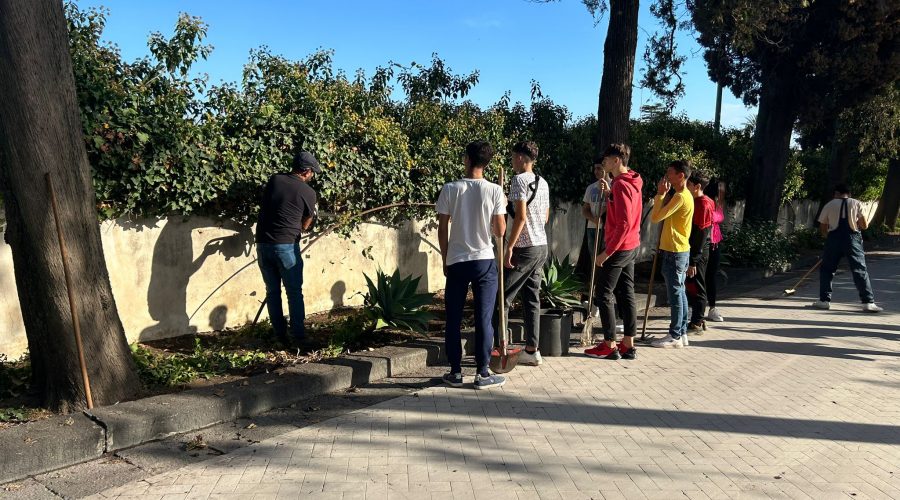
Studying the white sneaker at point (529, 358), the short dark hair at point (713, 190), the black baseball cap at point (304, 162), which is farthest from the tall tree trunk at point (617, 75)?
the black baseball cap at point (304, 162)

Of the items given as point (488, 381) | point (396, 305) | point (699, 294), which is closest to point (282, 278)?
point (396, 305)

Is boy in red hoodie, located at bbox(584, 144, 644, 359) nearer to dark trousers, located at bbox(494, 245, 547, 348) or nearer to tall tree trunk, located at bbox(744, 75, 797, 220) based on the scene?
dark trousers, located at bbox(494, 245, 547, 348)

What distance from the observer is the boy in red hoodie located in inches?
244

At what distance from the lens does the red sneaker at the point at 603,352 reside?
659cm

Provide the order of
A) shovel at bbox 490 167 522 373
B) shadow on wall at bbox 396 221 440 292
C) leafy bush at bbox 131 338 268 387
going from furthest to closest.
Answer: shadow on wall at bbox 396 221 440 292, shovel at bbox 490 167 522 373, leafy bush at bbox 131 338 268 387

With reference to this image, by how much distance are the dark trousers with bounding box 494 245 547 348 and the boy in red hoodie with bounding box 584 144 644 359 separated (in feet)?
2.08

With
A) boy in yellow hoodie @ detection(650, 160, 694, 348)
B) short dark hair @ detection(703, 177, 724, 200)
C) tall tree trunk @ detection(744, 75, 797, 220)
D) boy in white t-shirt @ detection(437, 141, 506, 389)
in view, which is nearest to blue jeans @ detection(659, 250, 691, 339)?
boy in yellow hoodie @ detection(650, 160, 694, 348)

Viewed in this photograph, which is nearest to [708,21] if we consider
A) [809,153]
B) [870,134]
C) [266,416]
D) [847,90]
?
[847,90]

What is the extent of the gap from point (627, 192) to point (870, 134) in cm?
1384

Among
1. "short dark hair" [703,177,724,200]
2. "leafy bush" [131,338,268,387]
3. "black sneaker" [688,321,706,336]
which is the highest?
"short dark hair" [703,177,724,200]

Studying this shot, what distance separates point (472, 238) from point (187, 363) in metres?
2.52

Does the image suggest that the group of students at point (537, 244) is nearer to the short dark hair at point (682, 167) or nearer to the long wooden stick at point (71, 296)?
the short dark hair at point (682, 167)

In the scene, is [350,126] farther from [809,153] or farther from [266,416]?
[809,153]

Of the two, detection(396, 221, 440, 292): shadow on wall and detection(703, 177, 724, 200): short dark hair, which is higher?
detection(703, 177, 724, 200): short dark hair
